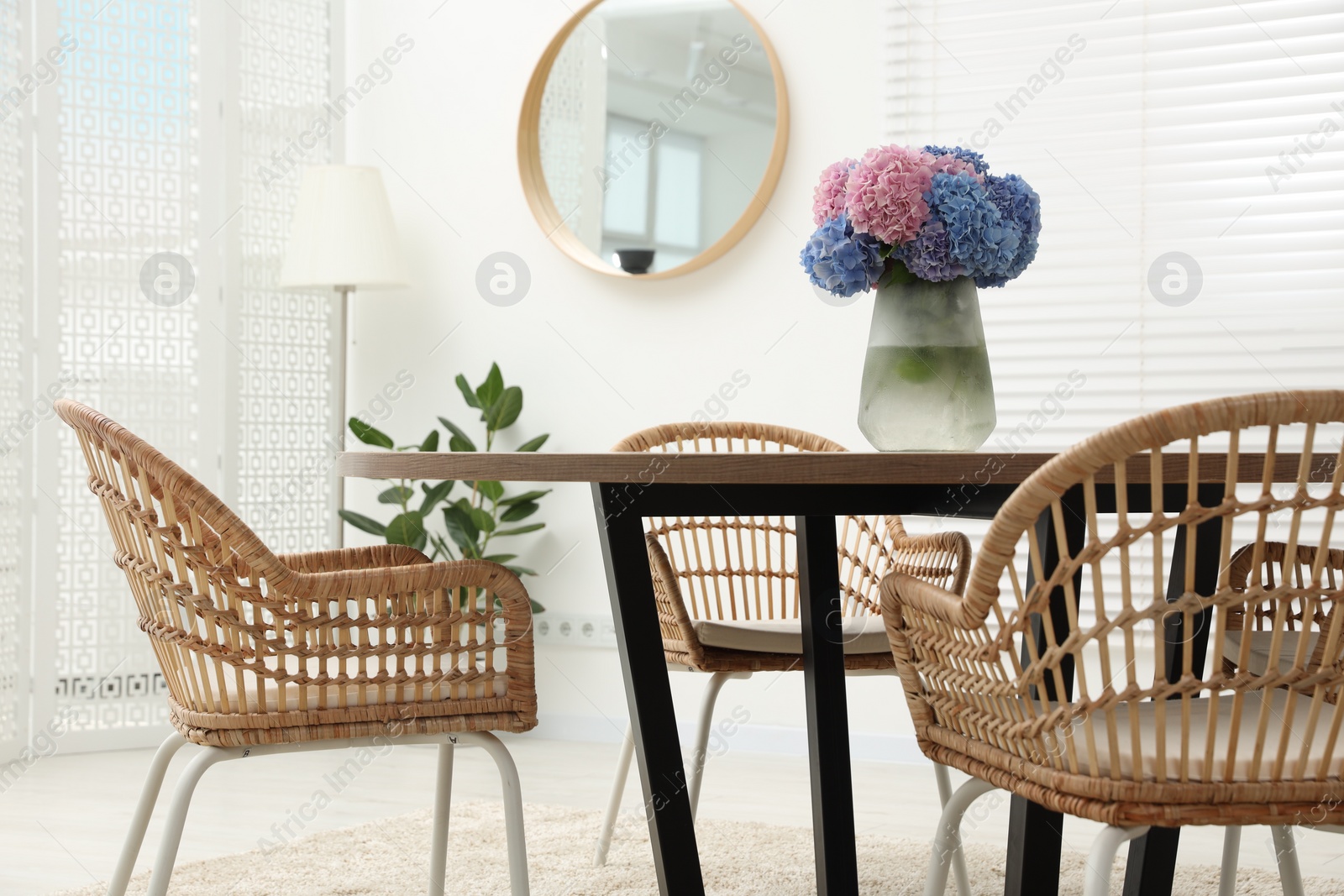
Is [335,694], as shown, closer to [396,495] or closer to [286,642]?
[286,642]

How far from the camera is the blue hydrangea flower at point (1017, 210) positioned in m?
1.58

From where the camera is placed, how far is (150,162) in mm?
3301

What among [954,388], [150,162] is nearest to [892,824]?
[954,388]

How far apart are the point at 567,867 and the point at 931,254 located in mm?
1312

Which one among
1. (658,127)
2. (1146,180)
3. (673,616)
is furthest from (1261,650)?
(658,127)

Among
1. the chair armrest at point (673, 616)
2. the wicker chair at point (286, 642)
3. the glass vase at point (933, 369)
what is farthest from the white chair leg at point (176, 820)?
the glass vase at point (933, 369)

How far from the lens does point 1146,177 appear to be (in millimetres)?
2926

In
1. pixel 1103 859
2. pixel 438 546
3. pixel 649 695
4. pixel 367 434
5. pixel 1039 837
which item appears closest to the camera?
pixel 1103 859

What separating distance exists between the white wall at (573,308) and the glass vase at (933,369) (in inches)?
63.4

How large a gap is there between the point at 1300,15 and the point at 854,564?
1.70 meters

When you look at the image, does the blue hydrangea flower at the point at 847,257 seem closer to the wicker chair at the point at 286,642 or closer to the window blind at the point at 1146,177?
the wicker chair at the point at 286,642

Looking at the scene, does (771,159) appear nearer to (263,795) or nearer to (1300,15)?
(1300,15)

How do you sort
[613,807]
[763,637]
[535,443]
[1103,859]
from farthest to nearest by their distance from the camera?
1. [535,443]
2. [613,807]
3. [763,637]
4. [1103,859]

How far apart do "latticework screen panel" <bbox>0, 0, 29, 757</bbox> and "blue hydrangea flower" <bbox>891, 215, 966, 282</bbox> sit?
8.04ft
